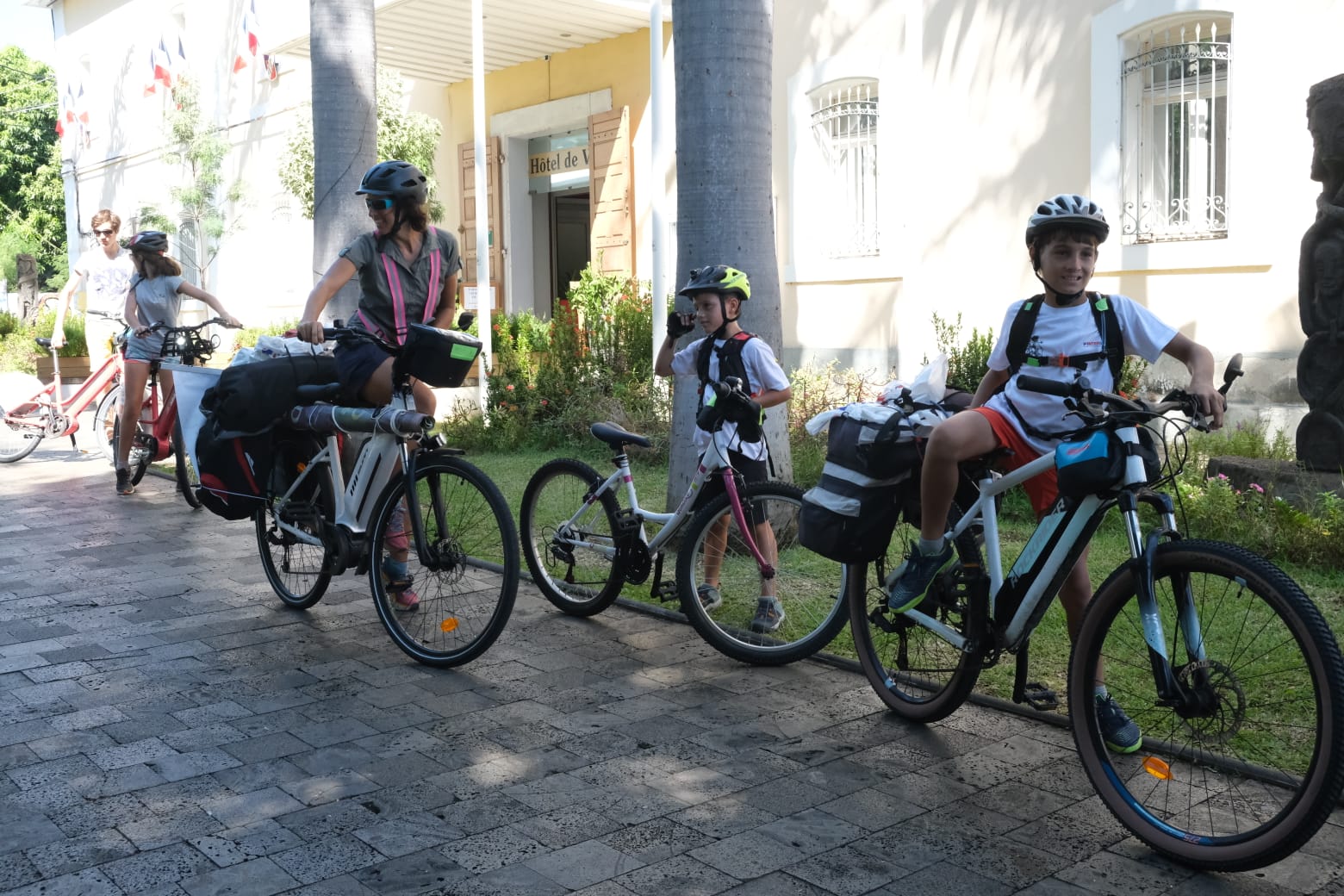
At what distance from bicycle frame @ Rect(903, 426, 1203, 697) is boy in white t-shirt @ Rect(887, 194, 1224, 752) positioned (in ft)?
0.38

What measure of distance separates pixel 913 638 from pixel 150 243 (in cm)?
A: 710

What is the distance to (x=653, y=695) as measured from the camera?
16.2 ft

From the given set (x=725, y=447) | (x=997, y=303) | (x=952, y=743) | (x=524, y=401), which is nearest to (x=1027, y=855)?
(x=952, y=743)

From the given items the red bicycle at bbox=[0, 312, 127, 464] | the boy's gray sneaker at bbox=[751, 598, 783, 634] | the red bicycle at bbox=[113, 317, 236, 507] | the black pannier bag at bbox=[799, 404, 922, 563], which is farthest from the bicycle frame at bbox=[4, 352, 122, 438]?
the black pannier bag at bbox=[799, 404, 922, 563]

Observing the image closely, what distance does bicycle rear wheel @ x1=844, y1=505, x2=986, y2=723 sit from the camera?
426 centimetres

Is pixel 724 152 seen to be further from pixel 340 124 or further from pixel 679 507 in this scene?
pixel 340 124

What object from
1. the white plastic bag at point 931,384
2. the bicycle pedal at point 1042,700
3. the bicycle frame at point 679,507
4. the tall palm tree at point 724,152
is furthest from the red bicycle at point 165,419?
the bicycle pedal at point 1042,700

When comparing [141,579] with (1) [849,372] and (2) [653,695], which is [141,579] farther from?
(1) [849,372]

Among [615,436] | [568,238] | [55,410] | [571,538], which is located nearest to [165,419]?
[55,410]

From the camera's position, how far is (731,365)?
5688mm

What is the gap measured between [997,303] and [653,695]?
768cm

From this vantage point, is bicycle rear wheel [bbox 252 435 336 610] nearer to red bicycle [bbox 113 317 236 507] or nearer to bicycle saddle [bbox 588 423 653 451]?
bicycle saddle [bbox 588 423 653 451]

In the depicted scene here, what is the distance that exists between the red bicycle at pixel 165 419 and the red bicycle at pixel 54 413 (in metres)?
0.63

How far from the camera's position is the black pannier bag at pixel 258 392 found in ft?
19.1
